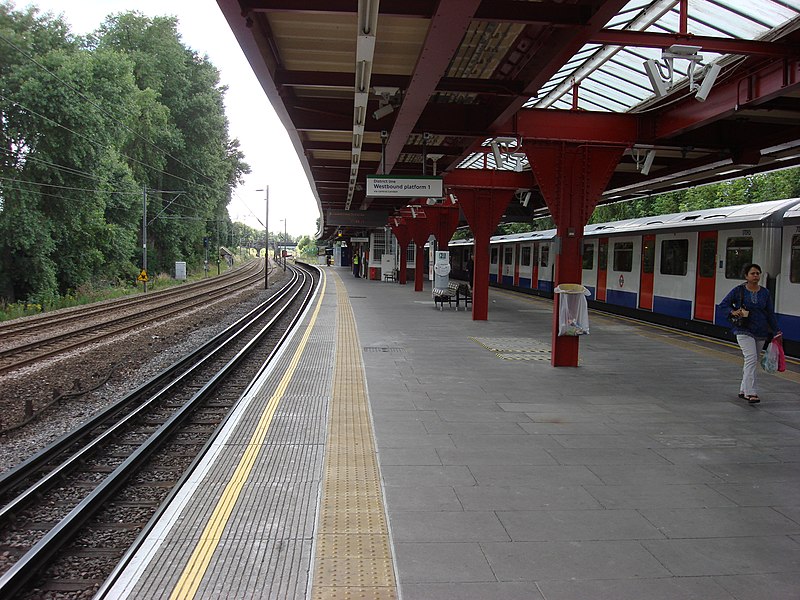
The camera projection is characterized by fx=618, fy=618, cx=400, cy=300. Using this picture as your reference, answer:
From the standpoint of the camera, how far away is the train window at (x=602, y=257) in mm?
17617

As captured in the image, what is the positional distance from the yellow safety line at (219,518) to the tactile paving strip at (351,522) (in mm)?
575

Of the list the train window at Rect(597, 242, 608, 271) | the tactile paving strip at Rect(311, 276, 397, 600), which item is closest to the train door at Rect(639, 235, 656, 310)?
the train window at Rect(597, 242, 608, 271)

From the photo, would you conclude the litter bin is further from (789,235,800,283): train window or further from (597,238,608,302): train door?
(597,238,608,302): train door

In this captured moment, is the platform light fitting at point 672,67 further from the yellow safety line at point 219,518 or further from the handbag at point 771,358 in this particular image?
the yellow safety line at point 219,518

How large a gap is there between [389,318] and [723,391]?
9.36 metres

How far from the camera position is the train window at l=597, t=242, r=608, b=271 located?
57.8 ft

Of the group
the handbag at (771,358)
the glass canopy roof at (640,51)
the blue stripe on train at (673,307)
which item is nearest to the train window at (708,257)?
the blue stripe on train at (673,307)

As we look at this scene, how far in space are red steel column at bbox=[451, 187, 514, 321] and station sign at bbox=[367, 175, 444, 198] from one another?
4702 millimetres

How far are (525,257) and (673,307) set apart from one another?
36.7ft

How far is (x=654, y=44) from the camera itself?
5.82 meters

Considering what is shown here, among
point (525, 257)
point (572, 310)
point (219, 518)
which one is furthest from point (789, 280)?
point (525, 257)

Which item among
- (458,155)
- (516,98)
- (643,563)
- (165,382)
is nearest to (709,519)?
(643,563)

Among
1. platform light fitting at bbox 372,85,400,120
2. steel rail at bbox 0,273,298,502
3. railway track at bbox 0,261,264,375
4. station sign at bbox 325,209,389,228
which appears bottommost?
railway track at bbox 0,261,264,375

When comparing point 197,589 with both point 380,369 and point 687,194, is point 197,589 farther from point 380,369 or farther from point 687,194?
point 687,194
